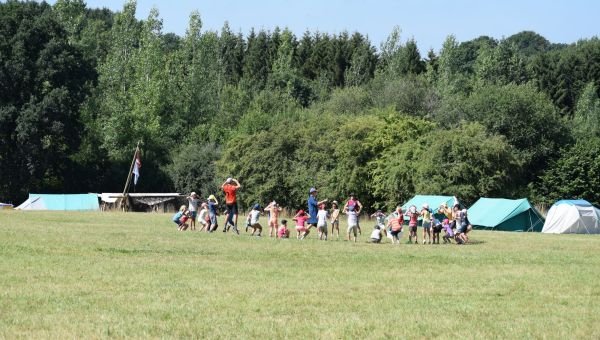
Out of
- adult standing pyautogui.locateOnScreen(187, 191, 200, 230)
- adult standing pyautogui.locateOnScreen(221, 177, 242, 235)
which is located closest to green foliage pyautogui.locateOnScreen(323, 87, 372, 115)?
adult standing pyautogui.locateOnScreen(187, 191, 200, 230)

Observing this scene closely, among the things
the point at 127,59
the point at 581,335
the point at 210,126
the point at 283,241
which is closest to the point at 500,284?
the point at 581,335

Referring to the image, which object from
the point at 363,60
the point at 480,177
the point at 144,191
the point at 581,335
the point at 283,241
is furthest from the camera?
the point at 363,60

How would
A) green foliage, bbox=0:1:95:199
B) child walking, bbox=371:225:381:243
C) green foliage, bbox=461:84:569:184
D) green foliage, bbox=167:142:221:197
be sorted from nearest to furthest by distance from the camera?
1. child walking, bbox=371:225:381:243
2. green foliage, bbox=0:1:95:199
3. green foliage, bbox=461:84:569:184
4. green foliage, bbox=167:142:221:197

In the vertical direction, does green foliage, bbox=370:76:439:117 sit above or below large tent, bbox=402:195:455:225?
above

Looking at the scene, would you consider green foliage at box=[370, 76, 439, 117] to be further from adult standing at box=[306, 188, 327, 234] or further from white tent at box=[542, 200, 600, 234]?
adult standing at box=[306, 188, 327, 234]

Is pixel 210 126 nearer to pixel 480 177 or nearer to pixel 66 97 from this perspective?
pixel 66 97

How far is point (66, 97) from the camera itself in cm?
6831

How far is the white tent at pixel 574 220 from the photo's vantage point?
145ft

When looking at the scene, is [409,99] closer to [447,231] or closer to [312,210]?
[447,231]

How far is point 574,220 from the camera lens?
44281 millimetres

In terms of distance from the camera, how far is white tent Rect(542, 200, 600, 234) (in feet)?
145

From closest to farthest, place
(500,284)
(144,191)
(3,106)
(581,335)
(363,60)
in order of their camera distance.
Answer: (581,335) < (500,284) < (3,106) < (144,191) < (363,60)

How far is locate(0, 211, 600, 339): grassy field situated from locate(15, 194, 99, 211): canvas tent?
4081cm

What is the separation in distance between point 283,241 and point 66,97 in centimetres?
4411
